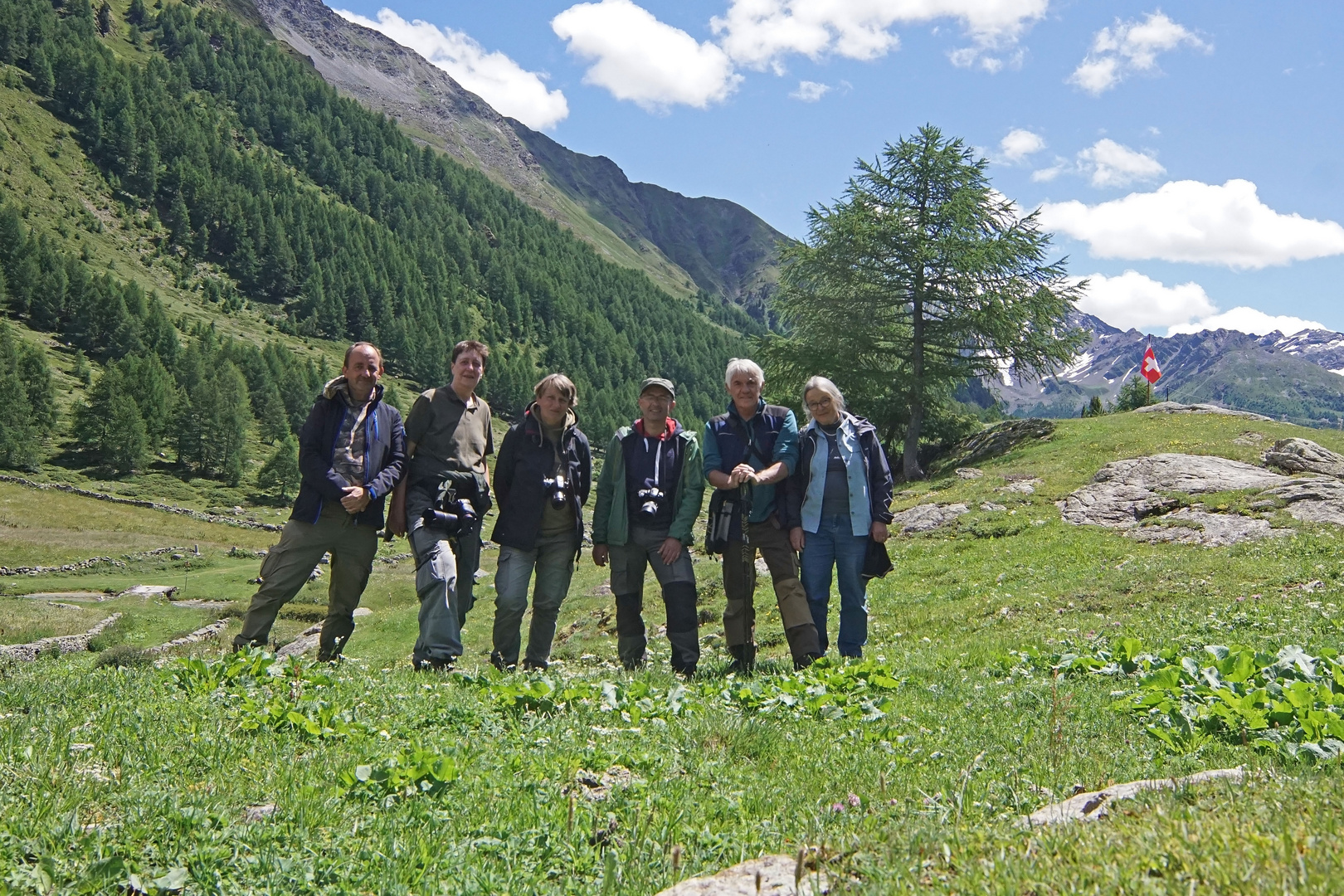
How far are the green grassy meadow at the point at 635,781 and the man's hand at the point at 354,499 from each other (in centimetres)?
155

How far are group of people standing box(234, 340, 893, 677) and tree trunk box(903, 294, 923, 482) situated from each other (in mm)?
26228

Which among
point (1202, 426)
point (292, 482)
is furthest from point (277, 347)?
point (1202, 426)

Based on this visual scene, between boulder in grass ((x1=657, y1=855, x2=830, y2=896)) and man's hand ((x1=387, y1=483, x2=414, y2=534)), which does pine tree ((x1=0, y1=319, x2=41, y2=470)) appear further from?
boulder in grass ((x1=657, y1=855, x2=830, y2=896))

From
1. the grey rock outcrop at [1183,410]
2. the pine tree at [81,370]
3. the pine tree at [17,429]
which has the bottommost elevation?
the pine tree at [17,429]

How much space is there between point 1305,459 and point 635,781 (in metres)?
23.5

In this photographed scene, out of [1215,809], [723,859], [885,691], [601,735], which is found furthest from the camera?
[885,691]

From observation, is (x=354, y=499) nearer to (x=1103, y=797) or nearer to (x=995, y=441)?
(x=1103, y=797)

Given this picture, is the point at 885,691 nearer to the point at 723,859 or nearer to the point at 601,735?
the point at 601,735

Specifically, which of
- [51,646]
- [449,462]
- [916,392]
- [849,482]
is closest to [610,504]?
[449,462]

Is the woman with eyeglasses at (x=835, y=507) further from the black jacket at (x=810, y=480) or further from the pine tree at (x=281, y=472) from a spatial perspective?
the pine tree at (x=281, y=472)

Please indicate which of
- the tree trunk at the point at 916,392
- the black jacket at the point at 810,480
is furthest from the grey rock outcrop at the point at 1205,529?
the tree trunk at the point at 916,392

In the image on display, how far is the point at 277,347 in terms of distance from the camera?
137 metres

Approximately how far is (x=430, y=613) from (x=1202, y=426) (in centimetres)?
2972

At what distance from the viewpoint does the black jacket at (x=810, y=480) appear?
8.56 meters
